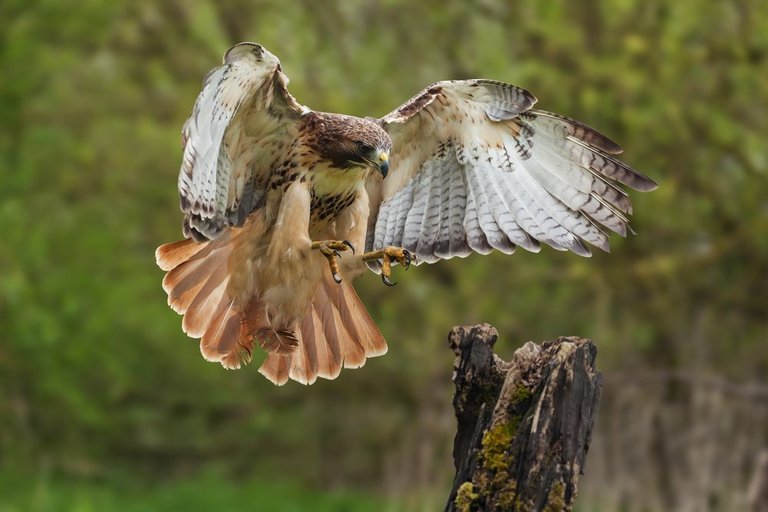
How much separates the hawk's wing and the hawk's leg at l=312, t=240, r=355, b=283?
67 centimetres

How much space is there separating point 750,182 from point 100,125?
20.4 ft

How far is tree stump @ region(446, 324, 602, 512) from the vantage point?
4.16 metres

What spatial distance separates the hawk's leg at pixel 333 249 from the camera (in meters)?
5.64

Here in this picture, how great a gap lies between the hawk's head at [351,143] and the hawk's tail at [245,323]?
0.59m

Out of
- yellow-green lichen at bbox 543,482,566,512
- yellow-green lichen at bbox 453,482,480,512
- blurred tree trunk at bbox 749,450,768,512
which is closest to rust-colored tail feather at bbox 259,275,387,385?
yellow-green lichen at bbox 453,482,480,512

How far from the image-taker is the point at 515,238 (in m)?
6.07

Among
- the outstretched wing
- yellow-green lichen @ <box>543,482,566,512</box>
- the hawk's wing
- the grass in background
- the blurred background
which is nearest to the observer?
yellow-green lichen @ <box>543,482,566,512</box>

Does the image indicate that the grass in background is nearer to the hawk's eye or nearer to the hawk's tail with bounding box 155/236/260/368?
the hawk's tail with bounding box 155/236/260/368

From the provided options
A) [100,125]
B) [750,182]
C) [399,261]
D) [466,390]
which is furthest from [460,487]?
[100,125]

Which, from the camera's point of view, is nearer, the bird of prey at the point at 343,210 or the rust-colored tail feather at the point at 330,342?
the bird of prey at the point at 343,210

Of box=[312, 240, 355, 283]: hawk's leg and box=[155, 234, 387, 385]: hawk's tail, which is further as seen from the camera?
box=[155, 234, 387, 385]: hawk's tail

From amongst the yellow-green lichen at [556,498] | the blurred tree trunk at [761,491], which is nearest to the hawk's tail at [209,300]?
the yellow-green lichen at [556,498]

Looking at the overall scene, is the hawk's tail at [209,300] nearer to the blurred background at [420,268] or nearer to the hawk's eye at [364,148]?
the hawk's eye at [364,148]

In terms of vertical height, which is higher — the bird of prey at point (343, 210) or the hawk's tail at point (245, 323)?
the bird of prey at point (343, 210)
